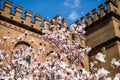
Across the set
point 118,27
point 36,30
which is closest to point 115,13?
point 118,27

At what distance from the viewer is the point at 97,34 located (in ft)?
64.8

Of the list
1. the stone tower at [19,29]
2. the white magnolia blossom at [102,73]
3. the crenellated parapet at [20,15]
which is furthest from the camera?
the crenellated parapet at [20,15]

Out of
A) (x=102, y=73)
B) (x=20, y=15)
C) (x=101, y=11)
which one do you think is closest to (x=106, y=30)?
(x=101, y=11)

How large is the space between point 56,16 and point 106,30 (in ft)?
15.1

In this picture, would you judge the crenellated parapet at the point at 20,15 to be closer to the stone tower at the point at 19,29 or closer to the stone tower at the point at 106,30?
the stone tower at the point at 19,29

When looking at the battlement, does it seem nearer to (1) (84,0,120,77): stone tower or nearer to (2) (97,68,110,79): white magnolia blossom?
(1) (84,0,120,77): stone tower

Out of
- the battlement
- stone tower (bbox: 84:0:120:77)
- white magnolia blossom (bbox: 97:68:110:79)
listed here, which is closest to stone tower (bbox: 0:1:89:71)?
the battlement

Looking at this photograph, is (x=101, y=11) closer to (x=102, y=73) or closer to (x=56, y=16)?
(x=56, y=16)

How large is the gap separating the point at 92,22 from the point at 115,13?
245 cm

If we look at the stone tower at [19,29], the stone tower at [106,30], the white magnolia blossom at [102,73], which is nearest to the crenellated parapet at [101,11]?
the stone tower at [106,30]

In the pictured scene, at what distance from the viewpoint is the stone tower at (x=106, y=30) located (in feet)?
57.2

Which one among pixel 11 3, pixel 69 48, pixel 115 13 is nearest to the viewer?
pixel 69 48

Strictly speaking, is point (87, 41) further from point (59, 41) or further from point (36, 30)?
point (59, 41)

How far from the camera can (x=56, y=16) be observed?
63.3ft
